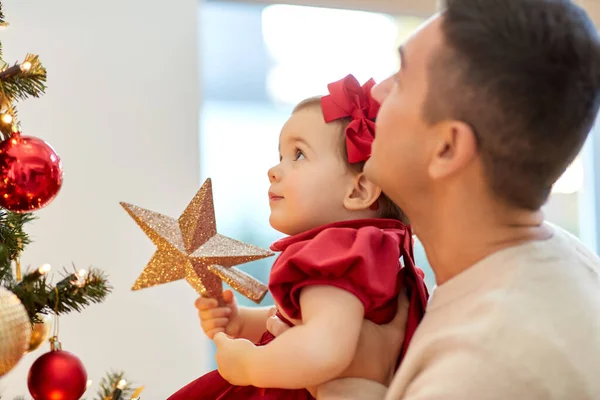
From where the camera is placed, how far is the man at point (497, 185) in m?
0.81

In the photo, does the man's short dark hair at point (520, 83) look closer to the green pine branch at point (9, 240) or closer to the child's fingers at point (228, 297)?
the child's fingers at point (228, 297)

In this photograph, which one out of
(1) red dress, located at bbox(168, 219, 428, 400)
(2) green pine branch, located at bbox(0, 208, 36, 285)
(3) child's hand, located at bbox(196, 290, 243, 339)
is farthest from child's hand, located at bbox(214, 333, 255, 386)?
(2) green pine branch, located at bbox(0, 208, 36, 285)

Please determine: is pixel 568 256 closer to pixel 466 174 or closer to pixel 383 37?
pixel 466 174

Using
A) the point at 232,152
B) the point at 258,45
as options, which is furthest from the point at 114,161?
the point at 258,45

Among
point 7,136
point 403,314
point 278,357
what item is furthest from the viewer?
point 7,136

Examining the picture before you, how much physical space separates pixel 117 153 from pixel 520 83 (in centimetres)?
185

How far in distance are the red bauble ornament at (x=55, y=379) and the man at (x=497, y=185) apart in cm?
67

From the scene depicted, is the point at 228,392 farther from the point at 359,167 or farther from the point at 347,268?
the point at 359,167

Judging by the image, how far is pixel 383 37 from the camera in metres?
2.93

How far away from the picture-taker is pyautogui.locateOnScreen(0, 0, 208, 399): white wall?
237 centimetres

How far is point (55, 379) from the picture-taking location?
1.27 metres

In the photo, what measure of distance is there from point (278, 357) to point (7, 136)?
66 centimetres

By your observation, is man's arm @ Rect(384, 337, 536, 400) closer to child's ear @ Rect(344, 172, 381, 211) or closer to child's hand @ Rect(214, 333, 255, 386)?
child's hand @ Rect(214, 333, 255, 386)

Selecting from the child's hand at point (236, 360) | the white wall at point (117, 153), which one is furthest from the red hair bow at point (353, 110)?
the white wall at point (117, 153)
